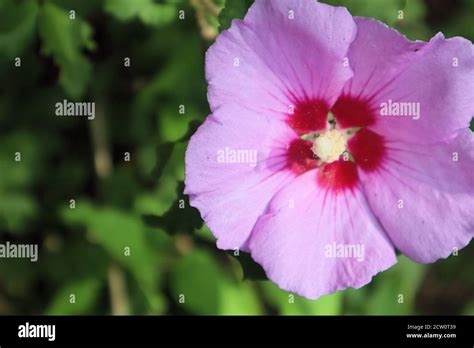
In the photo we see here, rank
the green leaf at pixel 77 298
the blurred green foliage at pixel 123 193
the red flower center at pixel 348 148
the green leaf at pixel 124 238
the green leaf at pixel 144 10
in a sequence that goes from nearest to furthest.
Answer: the red flower center at pixel 348 148 < the green leaf at pixel 144 10 < the blurred green foliage at pixel 123 193 < the green leaf at pixel 124 238 < the green leaf at pixel 77 298

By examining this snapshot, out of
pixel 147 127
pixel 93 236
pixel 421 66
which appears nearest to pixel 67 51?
pixel 147 127

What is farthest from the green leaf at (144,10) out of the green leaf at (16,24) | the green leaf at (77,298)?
the green leaf at (77,298)

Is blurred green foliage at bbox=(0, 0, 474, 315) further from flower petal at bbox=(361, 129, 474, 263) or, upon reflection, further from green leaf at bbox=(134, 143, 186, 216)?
flower petal at bbox=(361, 129, 474, 263)

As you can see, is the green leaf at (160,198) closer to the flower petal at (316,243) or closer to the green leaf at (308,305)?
the green leaf at (308,305)

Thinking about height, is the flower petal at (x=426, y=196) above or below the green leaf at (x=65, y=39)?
below

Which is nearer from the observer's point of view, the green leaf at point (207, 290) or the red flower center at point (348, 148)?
the red flower center at point (348, 148)

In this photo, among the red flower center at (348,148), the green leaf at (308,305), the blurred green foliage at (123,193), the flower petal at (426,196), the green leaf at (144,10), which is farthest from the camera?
the blurred green foliage at (123,193)

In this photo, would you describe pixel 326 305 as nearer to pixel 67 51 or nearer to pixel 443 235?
pixel 443 235

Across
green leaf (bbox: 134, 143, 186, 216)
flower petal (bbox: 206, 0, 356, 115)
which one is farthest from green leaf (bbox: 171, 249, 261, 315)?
flower petal (bbox: 206, 0, 356, 115)

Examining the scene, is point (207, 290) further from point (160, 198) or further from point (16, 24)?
point (16, 24)
